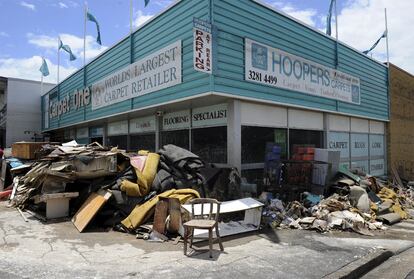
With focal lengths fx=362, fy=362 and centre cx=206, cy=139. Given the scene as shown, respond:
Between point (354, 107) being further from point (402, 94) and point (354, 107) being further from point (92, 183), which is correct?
point (92, 183)

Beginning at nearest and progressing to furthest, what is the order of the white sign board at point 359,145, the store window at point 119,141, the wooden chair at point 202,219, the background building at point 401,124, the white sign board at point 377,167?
1. the wooden chair at point 202,219
2. the store window at point 119,141
3. the white sign board at point 359,145
4. the white sign board at point 377,167
5. the background building at point 401,124

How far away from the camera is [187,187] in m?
8.81

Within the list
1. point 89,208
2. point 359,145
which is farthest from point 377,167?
point 89,208

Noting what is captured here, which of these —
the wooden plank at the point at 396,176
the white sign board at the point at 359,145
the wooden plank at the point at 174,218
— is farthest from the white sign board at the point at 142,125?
the wooden plank at the point at 396,176

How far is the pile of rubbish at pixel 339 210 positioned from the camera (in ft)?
27.7

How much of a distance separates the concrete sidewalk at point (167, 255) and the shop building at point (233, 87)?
3.34 m

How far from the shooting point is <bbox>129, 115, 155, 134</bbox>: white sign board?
13328 mm

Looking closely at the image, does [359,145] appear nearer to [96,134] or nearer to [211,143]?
[211,143]

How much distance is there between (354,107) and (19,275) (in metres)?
13.6

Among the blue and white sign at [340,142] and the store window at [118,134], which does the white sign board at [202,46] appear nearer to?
the blue and white sign at [340,142]

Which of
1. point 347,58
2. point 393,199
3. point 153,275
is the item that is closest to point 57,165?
point 153,275

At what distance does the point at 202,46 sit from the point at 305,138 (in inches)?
229

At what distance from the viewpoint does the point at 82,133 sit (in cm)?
2017

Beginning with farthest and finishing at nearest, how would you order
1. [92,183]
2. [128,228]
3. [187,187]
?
[92,183] < [187,187] < [128,228]
